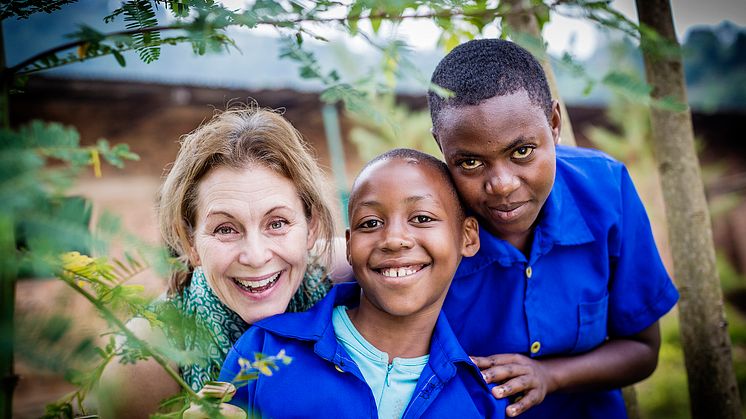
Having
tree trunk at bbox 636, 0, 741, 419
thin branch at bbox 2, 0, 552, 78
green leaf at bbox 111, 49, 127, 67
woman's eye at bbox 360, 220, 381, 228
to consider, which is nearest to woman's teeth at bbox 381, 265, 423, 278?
woman's eye at bbox 360, 220, 381, 228

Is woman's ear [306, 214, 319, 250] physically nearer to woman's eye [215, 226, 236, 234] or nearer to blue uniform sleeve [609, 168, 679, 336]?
woman's eye [215, 226, 236, 234]

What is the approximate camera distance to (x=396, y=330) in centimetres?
206

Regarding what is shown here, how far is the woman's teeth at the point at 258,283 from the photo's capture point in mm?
2061

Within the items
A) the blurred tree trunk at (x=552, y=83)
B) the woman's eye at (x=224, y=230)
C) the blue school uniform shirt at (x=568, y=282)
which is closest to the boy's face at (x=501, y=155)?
the blue school uniform shirt at (x=568, y=282)

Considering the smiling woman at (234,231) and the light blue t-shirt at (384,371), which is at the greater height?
the smiling woman at (234,231)

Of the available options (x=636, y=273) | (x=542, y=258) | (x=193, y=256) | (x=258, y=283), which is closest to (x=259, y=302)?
(x=258, y=283)

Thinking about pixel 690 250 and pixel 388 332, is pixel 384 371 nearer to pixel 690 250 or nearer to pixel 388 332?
pixel 388 332

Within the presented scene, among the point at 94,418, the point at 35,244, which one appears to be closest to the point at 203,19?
the point at 35,244

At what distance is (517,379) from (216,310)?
1089mm

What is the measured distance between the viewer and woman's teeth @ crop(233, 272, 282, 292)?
2.06 m

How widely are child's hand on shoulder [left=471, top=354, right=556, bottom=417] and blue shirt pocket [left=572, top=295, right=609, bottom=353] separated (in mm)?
271

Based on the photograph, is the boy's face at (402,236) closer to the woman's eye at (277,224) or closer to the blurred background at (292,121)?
the woman's eye at (277,224)

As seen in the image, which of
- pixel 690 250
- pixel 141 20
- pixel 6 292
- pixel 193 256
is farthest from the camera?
pixel 690 250

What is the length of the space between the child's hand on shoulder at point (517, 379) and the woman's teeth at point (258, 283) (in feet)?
2.46
